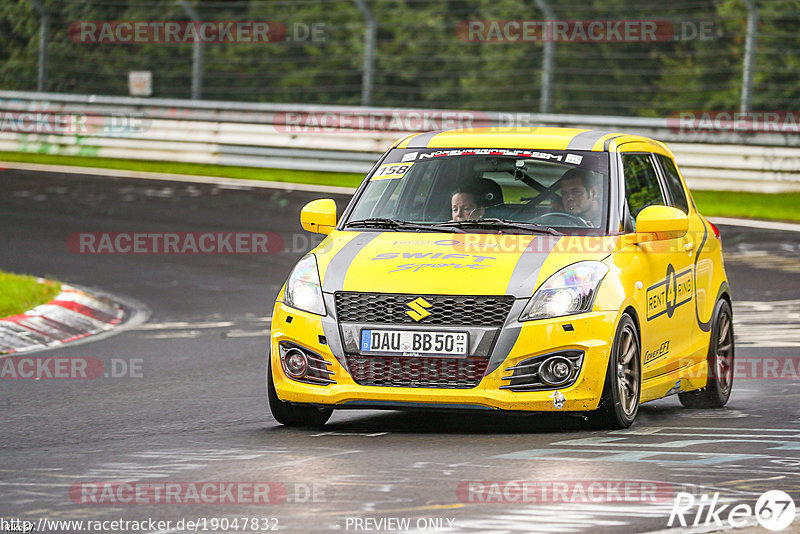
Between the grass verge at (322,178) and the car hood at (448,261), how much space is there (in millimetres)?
12106

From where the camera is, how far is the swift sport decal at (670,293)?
28.1 ft

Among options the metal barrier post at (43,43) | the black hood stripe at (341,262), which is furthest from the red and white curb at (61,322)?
the metal barrier post at (43,43)

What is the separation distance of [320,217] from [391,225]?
1.72 feet

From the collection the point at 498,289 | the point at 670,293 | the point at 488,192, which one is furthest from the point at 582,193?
the point at 498,289

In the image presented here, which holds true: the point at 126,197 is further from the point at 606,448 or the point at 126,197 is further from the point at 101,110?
the point at 606,448

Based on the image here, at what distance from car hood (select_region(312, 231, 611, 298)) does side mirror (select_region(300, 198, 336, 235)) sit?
1.66 ft

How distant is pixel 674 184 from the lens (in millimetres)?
9859

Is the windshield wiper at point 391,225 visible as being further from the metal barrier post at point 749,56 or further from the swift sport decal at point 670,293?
the metal barrier post at point 749,56

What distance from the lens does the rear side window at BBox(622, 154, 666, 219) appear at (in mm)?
8953

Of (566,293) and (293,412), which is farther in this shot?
(293,412)

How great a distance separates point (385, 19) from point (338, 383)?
25276 millimetres

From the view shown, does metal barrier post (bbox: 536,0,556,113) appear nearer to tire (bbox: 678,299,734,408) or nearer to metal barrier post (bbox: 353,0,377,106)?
metal barrier post (bbox: 353,0,377,106)

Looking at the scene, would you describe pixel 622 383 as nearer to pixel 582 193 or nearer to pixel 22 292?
pixel 582 193

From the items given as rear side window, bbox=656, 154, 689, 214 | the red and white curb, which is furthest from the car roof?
the red and white curb
